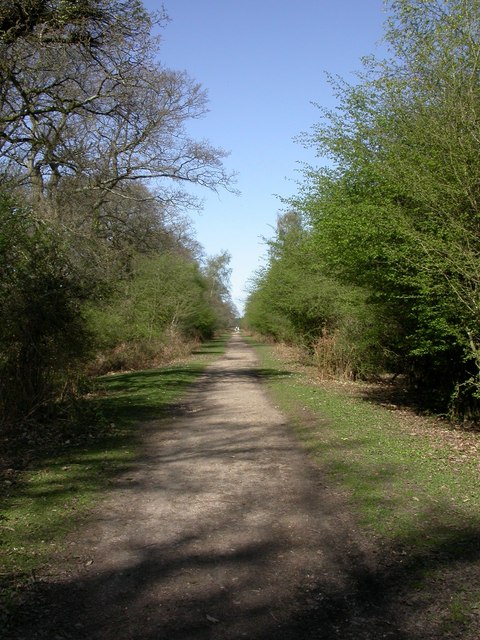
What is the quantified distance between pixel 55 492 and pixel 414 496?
13.7 feet

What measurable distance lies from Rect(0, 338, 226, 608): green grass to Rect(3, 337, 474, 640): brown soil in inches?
9.3

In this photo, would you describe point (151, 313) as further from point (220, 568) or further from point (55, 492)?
point (220, 568)

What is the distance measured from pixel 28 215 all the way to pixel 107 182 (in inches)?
408

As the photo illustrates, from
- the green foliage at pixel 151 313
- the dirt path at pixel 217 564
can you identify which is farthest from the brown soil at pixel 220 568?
the green foliage at pixel 151 313

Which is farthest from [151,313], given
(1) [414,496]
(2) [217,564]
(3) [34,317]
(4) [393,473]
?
(2) [217,564]

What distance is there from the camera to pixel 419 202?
10.7m

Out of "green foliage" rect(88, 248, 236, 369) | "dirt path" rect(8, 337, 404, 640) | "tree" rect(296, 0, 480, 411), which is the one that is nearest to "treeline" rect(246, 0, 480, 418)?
"tree" rect(296, 0, 480, 411)

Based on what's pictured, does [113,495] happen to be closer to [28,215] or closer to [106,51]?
[28,215]

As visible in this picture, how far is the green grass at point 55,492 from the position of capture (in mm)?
4855

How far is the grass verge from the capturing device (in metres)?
4.21

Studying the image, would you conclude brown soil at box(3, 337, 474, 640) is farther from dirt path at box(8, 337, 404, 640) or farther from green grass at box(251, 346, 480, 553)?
green grass at box(251, 346, 480, 553)

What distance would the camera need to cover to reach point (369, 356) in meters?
17.8

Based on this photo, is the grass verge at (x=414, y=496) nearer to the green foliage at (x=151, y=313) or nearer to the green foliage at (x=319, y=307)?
the green foliage at (x=319, y=307)

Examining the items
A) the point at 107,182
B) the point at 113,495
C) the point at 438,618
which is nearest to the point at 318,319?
the point at 107,182
